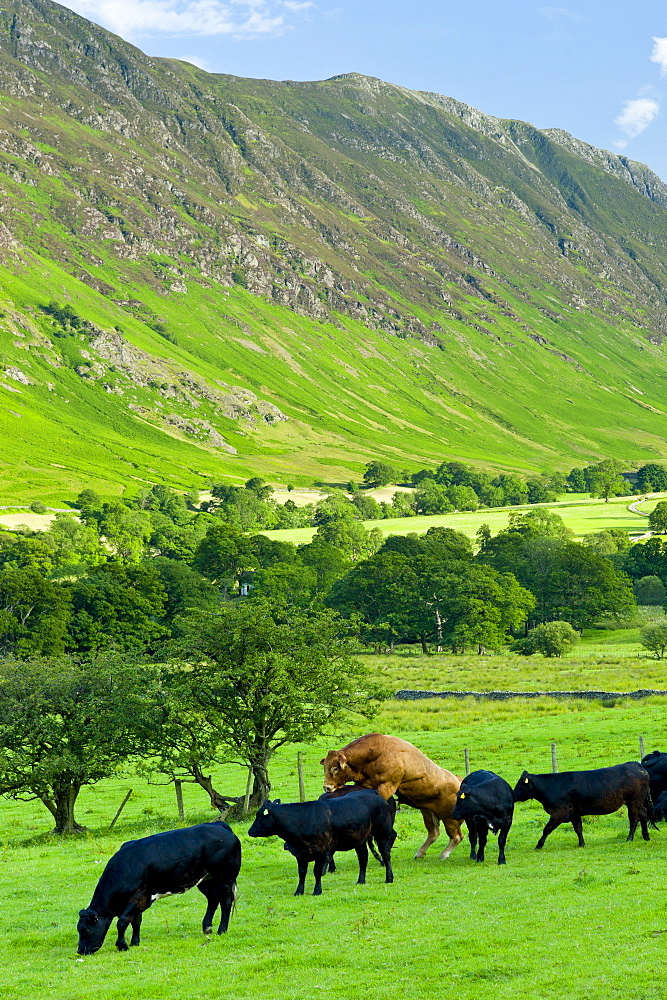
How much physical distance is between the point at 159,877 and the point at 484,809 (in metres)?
9.68

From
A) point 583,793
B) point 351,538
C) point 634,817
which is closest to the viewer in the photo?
point 583,793

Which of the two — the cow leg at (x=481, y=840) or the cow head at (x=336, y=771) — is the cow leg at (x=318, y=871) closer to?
the cow head at (x=336, y=771)

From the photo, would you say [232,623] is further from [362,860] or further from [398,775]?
[362,860]

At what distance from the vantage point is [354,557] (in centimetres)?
18150

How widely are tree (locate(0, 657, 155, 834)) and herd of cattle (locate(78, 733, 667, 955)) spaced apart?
675 inches

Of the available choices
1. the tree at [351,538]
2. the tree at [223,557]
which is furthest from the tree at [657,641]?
the tree at [351,538]

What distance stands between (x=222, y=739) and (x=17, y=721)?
9.82 metres

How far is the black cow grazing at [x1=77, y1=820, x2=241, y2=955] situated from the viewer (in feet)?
60.3

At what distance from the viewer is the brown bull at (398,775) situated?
24422 millimetres

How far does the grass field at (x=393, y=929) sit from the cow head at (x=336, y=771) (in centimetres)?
247

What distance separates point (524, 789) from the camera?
25078mm

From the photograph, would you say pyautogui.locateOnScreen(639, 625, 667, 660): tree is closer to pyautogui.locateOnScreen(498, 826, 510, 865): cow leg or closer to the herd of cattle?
the herd of cattle

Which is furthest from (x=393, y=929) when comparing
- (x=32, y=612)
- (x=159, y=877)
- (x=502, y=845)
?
(x=32, y=612)

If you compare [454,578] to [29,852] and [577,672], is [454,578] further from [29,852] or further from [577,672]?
[29,852]
